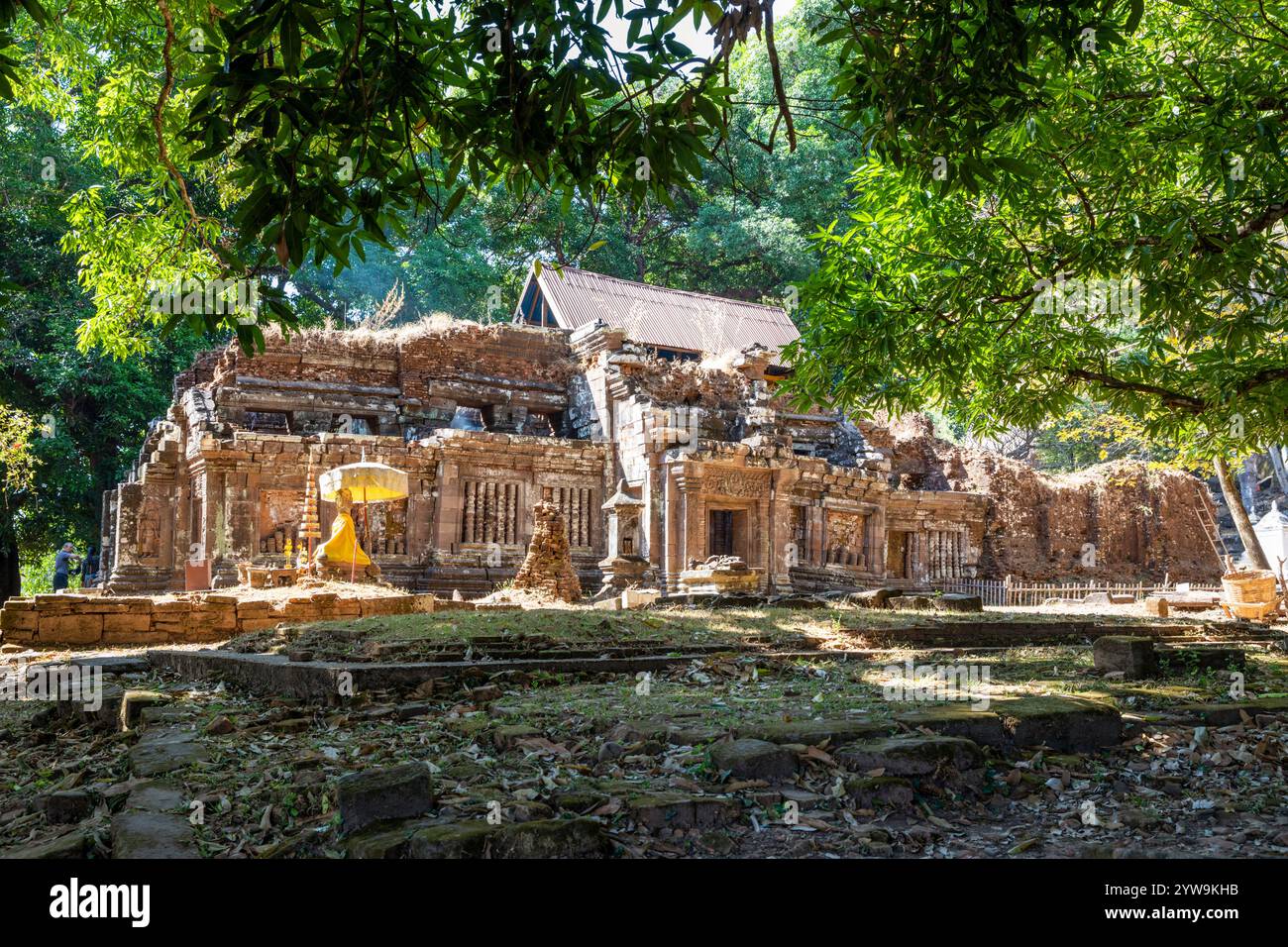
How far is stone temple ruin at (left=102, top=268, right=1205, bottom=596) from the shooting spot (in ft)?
64.1

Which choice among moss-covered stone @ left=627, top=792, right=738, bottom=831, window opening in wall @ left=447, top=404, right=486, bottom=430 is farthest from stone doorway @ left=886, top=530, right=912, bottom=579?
moss-covered stone @ left=627, top=792, right=738, bottom=831

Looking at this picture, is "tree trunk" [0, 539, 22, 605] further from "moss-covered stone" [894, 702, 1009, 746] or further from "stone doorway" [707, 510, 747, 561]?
"moss-covered stone" [894, 702, 1009, 746]

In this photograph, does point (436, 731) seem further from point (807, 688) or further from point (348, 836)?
point (807, 688)

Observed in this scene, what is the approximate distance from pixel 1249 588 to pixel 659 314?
783 inches

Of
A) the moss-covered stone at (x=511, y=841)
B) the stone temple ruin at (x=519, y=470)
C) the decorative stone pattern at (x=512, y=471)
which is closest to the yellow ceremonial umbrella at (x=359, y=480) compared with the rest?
the decorative stone pattern at (x=512, y=471)

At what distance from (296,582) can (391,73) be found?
1235 cm

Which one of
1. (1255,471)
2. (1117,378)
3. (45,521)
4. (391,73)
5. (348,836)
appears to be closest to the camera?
(348,836)

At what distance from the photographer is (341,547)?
15.6 m
